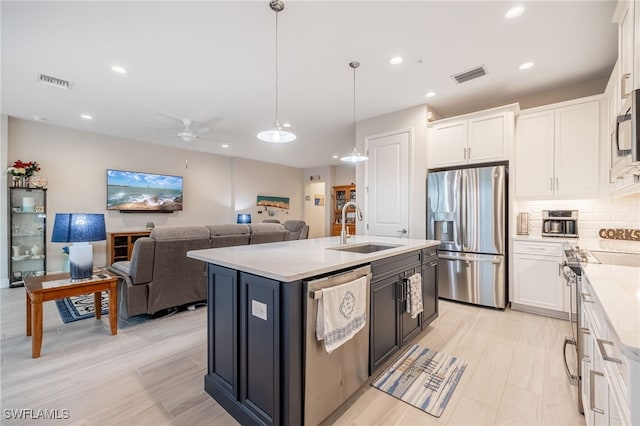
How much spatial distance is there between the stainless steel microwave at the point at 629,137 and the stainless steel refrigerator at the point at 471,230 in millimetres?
1380

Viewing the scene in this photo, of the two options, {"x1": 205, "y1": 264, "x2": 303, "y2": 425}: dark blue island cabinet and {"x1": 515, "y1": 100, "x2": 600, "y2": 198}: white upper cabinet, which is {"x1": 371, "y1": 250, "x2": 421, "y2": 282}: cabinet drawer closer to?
{"x1": 205, "y1": 264, "x2": 303, "y2": 425}: dark blue island cabinet

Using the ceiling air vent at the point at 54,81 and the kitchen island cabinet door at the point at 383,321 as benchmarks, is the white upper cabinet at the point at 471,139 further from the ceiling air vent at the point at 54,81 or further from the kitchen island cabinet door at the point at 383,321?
the ceiling air vent at the point at 54,81

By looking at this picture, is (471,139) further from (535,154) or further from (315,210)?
(315,210)

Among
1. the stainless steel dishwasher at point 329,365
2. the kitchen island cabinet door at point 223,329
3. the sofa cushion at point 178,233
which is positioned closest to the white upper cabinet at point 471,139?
the stainless steel dishwasher at point 329,365

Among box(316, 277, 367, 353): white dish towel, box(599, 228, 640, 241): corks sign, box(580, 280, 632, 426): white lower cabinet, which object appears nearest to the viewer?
box(580, 280, 632, 426): white lower cabinet

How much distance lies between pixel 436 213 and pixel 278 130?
2.58 m

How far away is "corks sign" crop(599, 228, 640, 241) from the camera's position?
109 inches

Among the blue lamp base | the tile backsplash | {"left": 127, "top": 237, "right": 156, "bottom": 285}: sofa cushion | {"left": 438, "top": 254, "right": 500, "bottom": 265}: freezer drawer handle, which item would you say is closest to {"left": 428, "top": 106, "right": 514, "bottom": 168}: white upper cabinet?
the tile backsplash

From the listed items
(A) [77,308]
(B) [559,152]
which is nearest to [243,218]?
(A) [77,308]

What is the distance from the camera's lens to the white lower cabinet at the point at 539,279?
305 cm

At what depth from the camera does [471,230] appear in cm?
350

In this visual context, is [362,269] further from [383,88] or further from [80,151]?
[80,151]

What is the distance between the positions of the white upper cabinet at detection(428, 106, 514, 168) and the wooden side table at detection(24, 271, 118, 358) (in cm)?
421

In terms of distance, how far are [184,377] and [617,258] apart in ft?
10.6
